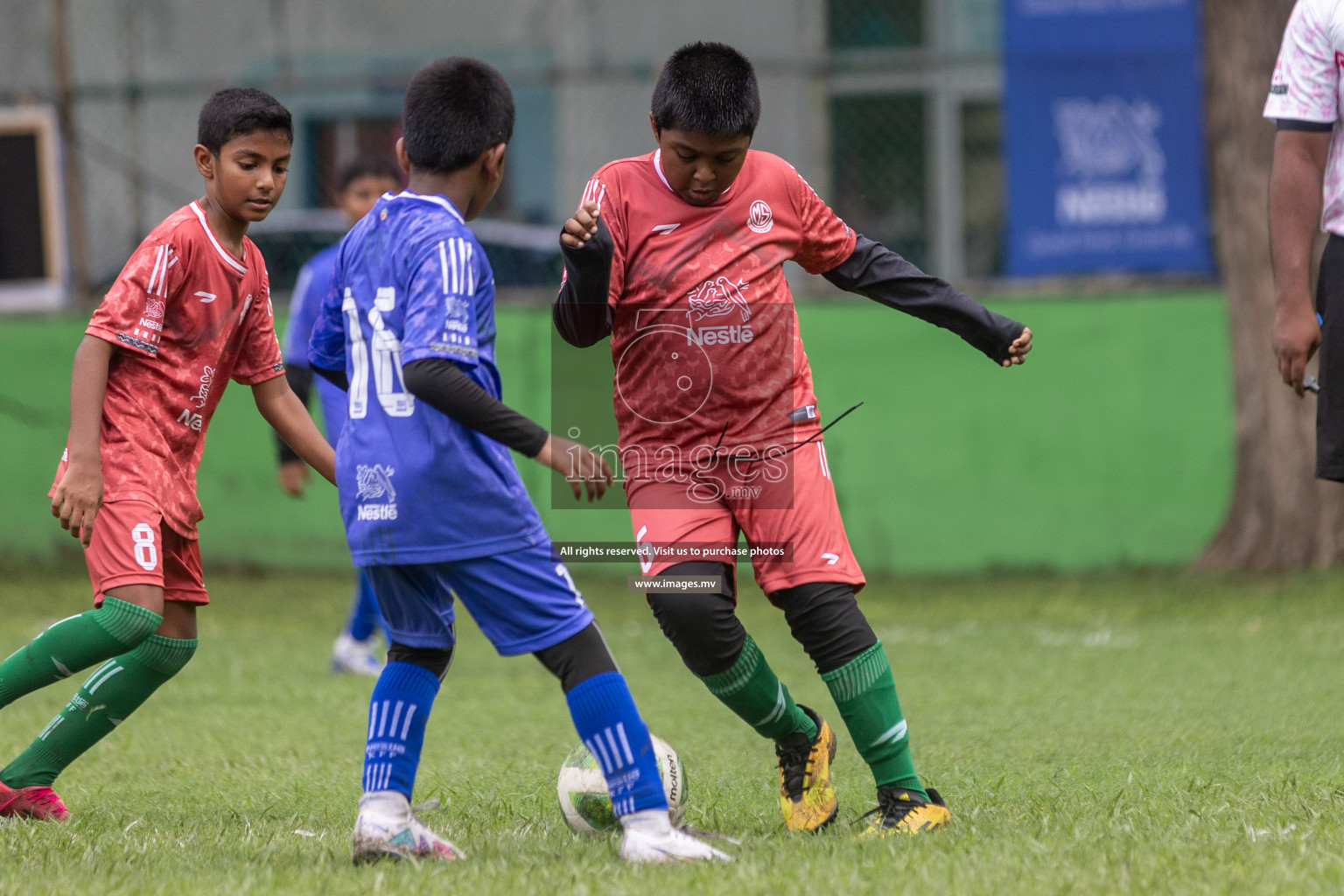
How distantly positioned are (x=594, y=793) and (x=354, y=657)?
3544 millimetres

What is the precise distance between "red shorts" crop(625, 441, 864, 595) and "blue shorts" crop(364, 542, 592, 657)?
0.50 metres

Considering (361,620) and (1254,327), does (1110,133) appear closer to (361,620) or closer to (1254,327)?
(1254,327)

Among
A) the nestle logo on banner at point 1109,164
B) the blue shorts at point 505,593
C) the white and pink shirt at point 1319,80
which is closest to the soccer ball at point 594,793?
the blue shorts at point 505,593

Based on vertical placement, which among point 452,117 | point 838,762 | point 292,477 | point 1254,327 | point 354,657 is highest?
point 452,117

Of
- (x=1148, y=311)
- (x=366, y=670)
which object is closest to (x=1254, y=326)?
(x=1148, y=311)

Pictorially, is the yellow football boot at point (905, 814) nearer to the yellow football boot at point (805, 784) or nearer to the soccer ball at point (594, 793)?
the yellow football boot at point (805, 784)

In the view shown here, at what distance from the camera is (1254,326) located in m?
9.79

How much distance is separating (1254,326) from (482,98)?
24.7 ft

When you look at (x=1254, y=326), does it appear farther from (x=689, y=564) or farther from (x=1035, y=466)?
(x=689, y=564)

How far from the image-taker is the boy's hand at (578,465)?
3.18 metres

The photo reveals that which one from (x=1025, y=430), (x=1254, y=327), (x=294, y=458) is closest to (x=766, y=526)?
(x=294, y=458)

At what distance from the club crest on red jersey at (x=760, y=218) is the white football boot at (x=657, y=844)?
1.54 metres

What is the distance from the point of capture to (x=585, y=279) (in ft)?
12.4

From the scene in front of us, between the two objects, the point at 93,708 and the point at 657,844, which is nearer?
the point at 657,844
